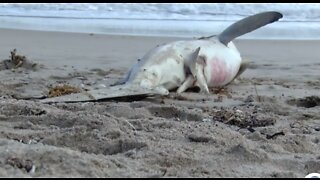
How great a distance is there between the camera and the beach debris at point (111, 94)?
4148mm

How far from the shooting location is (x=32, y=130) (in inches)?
126

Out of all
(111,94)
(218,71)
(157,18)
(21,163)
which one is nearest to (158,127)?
(111,94)

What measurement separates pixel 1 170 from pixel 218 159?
1014 millimetres

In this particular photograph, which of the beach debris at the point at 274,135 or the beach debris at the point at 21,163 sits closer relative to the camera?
the beach debris at the point at 21,163

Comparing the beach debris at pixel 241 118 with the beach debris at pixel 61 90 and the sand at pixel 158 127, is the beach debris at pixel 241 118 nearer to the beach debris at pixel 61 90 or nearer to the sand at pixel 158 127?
the sand at pixel 158 127

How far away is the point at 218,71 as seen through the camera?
5.27 metres

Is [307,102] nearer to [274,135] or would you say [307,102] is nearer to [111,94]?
[274,135]

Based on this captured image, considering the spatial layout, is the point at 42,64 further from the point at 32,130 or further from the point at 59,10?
the point at 59,10

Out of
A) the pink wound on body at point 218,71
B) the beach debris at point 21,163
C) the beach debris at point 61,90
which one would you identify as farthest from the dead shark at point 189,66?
the beach debris at point 21,163

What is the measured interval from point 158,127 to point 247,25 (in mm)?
2583

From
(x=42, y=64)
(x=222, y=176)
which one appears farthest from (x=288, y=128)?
(x=42, y=64)

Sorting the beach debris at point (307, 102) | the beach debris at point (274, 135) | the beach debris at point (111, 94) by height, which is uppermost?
the beach debris at point (111, 94)

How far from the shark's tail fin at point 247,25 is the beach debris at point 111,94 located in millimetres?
1329

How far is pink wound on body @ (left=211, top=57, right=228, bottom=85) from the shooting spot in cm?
523
